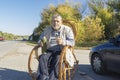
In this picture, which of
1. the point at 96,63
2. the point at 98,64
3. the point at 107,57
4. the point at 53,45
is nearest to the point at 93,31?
the point at 96,63

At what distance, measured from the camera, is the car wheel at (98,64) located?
9422mm

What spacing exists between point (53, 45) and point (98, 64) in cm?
283

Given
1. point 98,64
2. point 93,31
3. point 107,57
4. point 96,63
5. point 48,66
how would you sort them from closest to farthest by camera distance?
point 48,66, point 107,57, point 98,64, point 96,63, point 93,31

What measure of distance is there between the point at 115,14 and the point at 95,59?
40.0m

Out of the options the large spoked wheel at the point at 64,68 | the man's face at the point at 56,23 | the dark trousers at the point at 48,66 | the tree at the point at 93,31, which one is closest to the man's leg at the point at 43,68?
the dark trousers at the point at 48,66

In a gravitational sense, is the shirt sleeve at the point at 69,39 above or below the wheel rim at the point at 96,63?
above

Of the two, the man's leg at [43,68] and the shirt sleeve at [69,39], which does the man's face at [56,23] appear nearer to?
the shirt sleeve at [69,39]

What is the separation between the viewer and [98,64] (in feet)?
31.4

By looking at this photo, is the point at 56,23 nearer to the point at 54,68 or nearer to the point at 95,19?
the point at 54,68

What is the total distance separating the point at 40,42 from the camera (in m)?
7.25

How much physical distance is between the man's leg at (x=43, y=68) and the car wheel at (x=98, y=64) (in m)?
2.87

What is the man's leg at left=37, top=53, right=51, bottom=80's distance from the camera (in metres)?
6.66

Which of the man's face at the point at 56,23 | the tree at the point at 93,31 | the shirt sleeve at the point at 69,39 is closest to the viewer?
the shirt sleeve at the point at 69,39

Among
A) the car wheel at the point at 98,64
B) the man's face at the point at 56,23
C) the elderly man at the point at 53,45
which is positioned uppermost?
the man's face at the point at 56,23
